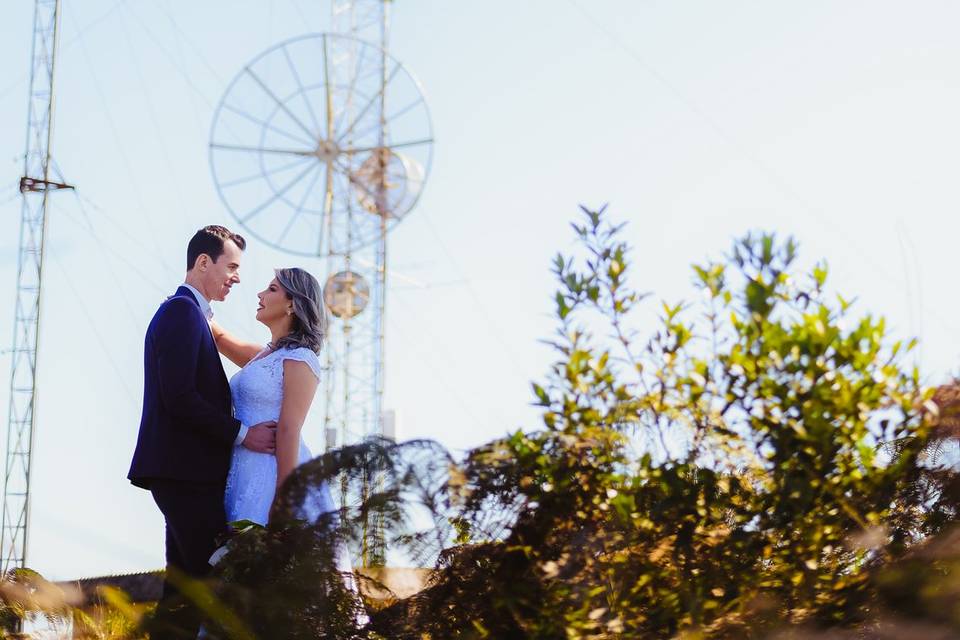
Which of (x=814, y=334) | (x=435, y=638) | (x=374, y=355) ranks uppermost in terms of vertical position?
(x=374, y=355)

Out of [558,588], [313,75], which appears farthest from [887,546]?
[313,75]

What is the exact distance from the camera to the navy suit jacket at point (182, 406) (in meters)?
3.43

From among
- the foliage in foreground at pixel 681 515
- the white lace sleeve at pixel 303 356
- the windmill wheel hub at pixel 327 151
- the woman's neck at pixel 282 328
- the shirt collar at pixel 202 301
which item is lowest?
the foliage in foreground at pixel 681 515

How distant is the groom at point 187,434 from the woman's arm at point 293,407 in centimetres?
6

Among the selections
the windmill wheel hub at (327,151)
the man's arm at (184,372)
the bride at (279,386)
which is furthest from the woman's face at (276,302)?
the windmill wheel hub at (327,151)

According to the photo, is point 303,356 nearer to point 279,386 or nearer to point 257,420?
point 279,386

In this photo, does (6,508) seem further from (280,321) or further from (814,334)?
(814,334)

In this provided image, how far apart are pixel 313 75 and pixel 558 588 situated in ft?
59.8

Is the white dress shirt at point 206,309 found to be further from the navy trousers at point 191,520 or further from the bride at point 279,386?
the navy trousers at point 191,520

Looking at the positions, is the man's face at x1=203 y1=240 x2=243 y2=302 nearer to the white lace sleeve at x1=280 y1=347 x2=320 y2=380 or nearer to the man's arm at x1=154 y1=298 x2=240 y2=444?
the man's arm at x1=154 y1=298 x2=240 y2=444

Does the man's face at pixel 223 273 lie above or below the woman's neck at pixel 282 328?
above

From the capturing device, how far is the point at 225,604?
7.95 feet

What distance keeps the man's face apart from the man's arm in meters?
0.21

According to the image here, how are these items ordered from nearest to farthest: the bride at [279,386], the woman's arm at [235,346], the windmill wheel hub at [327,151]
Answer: the bride at [279,386] → the woman's arm at [235,346] → the windmill wheel hub at [327,151]
